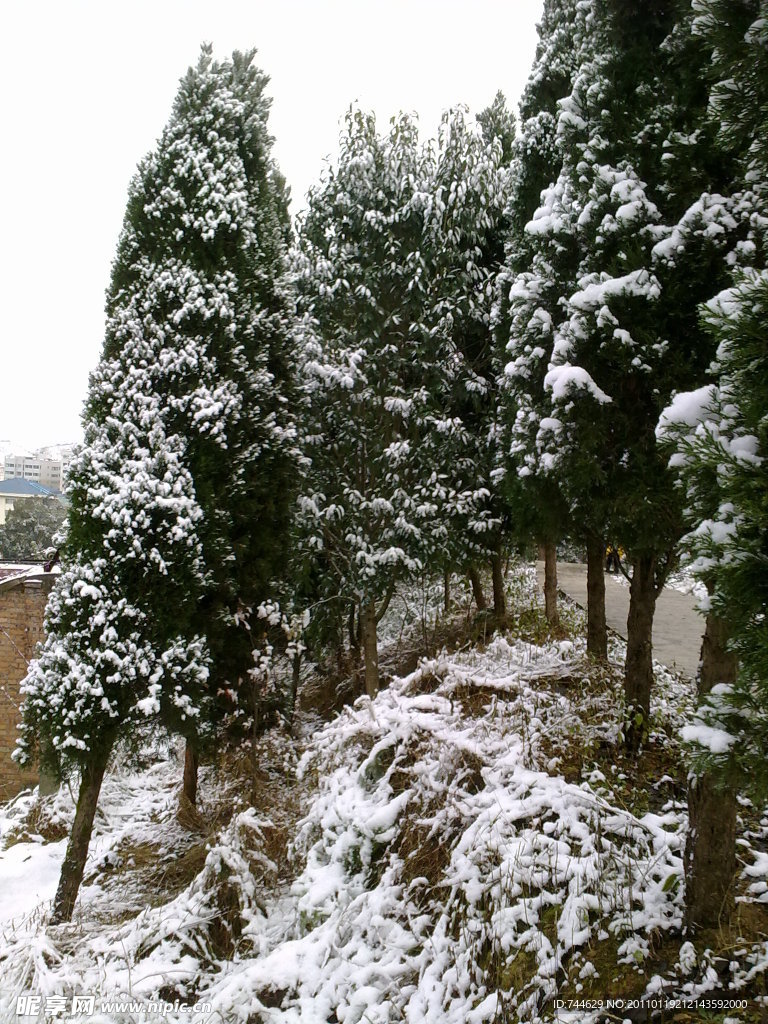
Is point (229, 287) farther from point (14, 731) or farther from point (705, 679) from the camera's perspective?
point (14, 731)

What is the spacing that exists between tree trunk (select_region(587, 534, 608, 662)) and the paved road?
0.73 m

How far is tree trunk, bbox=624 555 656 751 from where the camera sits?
4.05 meters

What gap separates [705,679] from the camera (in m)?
2.64

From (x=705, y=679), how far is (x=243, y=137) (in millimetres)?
6483

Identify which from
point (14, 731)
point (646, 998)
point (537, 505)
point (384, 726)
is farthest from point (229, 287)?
point (14, 731)

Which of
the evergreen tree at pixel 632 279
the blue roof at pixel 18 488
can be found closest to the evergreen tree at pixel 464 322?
Result: the evergreen tree at pixel 632 279

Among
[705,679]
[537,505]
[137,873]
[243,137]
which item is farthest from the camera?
[243,137]

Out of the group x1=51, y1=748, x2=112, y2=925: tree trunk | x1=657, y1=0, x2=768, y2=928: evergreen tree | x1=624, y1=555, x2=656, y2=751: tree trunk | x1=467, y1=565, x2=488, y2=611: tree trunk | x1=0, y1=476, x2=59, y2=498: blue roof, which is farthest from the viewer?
x1=0, y1=476, x2=59, y2=498: blue roof

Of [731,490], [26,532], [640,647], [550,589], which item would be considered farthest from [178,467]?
[26,532]

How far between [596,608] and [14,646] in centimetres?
712

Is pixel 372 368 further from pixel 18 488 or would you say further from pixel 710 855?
pixel 18 488

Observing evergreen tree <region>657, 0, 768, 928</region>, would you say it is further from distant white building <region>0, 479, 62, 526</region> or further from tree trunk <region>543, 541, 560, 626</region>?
distant white building <region>0, 479, 62, 526</region>

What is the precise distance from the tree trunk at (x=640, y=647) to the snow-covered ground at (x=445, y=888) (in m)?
0.14

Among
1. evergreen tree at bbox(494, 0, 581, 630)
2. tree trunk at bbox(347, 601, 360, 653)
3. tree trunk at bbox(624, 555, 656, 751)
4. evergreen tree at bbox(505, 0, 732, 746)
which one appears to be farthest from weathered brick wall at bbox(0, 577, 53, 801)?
tree trunk at bbox(624, 555, 656, 751)
